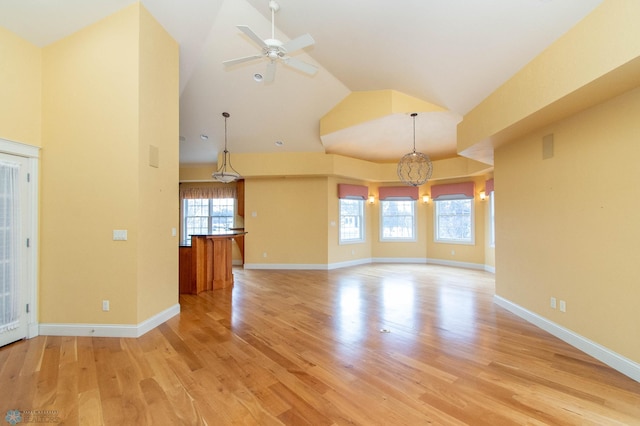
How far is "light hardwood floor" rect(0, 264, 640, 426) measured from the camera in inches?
74.9

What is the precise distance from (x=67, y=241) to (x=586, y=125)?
557 cm

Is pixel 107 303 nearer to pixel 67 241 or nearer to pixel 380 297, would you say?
pixel 67 241

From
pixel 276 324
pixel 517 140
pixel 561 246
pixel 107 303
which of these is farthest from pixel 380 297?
pixel 107 303

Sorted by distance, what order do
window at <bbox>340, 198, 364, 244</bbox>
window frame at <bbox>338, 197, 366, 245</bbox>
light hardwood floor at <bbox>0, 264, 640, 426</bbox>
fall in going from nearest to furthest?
1. light hardwood floor at <bbox>0, 264, 640, 426</bbox>
2. window frame at <bbox>338, 197, 366, 245</bbox>
3. window at <bbox>340, 198, 364, 244</bbox>

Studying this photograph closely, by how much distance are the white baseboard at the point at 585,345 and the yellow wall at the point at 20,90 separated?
607cm

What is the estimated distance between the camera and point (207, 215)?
846 centimetres

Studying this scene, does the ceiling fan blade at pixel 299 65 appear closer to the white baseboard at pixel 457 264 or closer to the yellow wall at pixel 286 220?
the yellow wall at pixel 286 220

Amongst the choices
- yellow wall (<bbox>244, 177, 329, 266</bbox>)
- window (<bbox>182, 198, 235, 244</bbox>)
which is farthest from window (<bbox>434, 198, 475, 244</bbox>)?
window (<bbox>182, 198, 235, 244</bbox>)

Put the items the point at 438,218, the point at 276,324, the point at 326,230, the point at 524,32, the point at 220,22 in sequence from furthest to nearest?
the point at 438,218
the point at 326,230
the point at 220,22
the point at 276,324
the point at 524,32

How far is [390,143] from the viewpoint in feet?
22.5

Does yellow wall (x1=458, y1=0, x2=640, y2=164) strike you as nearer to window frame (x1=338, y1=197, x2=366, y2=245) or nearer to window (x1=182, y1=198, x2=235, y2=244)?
window frame (x1=338, y1=197, x2=366, y2=245)

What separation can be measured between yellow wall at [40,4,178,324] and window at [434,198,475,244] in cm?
731

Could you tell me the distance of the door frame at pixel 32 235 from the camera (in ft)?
10.1

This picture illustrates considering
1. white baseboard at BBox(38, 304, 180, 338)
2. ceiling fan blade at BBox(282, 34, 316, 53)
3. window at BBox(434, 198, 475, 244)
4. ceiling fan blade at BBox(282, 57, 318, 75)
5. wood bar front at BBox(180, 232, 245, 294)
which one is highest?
ceiling fan blade at BBox(282, 57, 318, 75)
